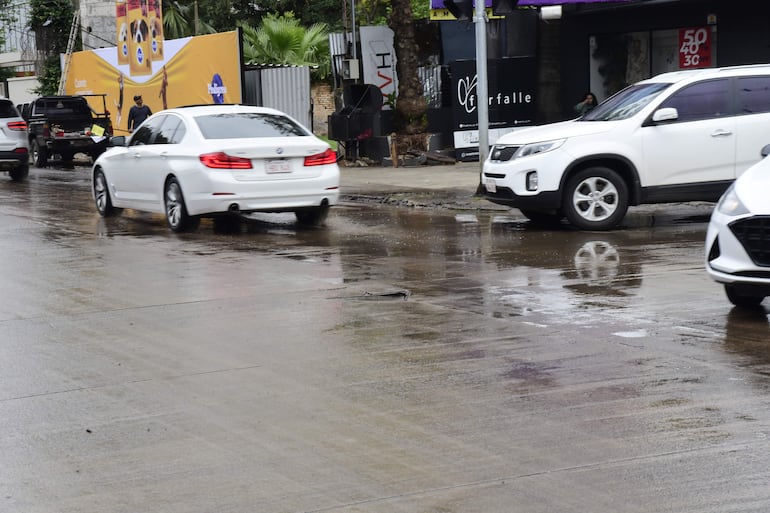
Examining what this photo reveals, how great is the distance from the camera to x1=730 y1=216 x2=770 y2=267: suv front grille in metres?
8.77

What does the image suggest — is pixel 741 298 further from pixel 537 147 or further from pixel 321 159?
pixel 321 159

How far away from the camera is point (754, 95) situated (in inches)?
598

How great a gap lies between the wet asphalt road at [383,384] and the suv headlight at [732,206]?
0.75 meters

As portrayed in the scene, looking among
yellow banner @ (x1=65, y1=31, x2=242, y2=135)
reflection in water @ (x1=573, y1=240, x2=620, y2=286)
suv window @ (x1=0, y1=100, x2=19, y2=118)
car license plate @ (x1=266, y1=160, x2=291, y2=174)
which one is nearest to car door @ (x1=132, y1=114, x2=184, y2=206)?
car license plate @ (x1=266, y1=160, x2=291, y2=174)

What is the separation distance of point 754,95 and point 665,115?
1.26m

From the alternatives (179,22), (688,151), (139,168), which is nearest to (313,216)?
(139,168)

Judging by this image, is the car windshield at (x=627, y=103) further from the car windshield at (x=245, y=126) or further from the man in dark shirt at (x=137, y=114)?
the man in dark shirt at (x=137, y=114)

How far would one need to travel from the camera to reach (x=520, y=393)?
22.5 feet

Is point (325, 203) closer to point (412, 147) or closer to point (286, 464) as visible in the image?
point (286, 464)

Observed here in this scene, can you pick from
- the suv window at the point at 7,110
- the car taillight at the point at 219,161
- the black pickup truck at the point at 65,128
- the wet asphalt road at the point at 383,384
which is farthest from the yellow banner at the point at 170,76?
the wet asphalt road at the point at 383,384

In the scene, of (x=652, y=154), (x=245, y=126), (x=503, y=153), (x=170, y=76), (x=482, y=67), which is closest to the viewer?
(x=652, y=154)

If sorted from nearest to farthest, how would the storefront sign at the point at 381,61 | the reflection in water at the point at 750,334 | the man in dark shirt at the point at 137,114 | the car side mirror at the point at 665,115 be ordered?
the reflection in water at the point at 750,334 < the car side mirror at the point at 665,115 < the man in dark shirt at the point at 137,114 < the storefront sign at the point at 381,61

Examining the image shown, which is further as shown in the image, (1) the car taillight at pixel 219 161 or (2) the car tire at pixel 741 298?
(1) the car taillight at pixel 219 161

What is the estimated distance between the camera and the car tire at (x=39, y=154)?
3431 centimetres
